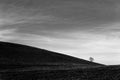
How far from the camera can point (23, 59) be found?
58.4 m

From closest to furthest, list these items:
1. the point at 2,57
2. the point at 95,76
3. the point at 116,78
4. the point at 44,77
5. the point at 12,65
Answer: the point at 116,78 < the point at 95,76 < the point at 44,77 < the point at 12,65 < the point at 2,57

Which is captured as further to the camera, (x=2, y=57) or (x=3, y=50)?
(x=3, y=50)

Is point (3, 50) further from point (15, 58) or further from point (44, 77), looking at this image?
point (44, 77)

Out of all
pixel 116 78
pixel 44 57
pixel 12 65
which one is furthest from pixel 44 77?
pixel 44 57

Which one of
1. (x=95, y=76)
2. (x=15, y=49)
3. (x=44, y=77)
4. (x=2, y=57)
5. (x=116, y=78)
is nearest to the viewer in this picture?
(x=116, y=78)

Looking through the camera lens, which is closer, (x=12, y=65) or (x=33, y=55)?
(x=12, y=65)

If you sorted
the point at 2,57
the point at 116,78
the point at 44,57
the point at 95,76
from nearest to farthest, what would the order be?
the point at 116,78 → the point at 95,76 → the point at 2,57 → the point at 44,57

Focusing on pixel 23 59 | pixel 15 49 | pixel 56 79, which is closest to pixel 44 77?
pixel 56 79

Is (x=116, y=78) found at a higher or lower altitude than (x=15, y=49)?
lower

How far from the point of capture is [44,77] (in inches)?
1136

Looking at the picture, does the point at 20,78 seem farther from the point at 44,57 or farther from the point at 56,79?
the point at 44,57

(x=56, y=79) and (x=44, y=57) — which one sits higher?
(x=44, y=57)

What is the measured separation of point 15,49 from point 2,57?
10837mm

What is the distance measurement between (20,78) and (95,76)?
8.73 meters
